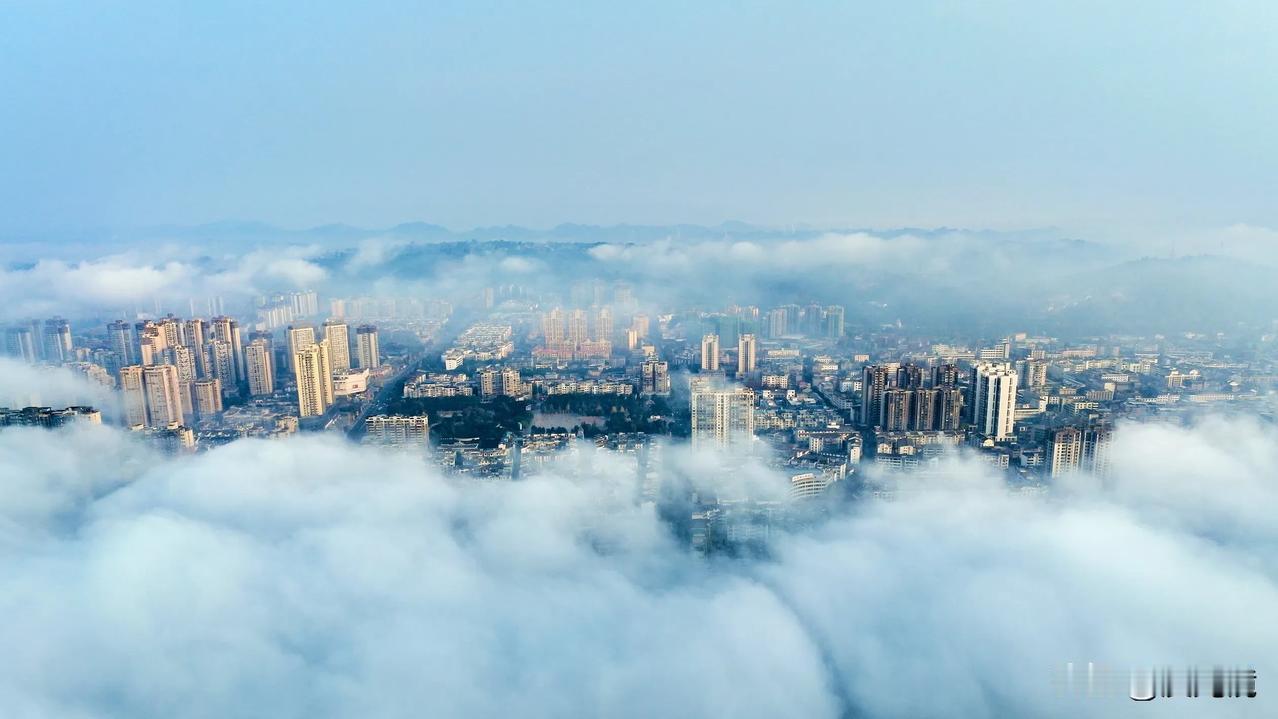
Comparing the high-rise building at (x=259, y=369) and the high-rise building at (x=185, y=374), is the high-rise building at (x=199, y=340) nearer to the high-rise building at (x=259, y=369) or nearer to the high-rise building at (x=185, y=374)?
the high-rise building at (x=185, y=374)

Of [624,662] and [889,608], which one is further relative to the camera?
[889,608]

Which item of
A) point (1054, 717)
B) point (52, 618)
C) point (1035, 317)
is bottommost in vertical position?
point (1054, 717)

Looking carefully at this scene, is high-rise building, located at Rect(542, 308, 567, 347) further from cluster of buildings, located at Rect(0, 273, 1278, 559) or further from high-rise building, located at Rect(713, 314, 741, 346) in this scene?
high-rise building, located at Rect(713, 314, 741, 346)

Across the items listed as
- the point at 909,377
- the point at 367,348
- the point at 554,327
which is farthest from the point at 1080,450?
the point at 367,348

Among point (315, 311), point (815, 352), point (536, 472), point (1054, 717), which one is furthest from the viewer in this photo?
point (315, 311)

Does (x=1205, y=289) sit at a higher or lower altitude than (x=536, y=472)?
higher

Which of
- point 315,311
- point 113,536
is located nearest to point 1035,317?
point 113,536

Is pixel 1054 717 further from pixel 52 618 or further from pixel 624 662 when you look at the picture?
pixel 52 618
